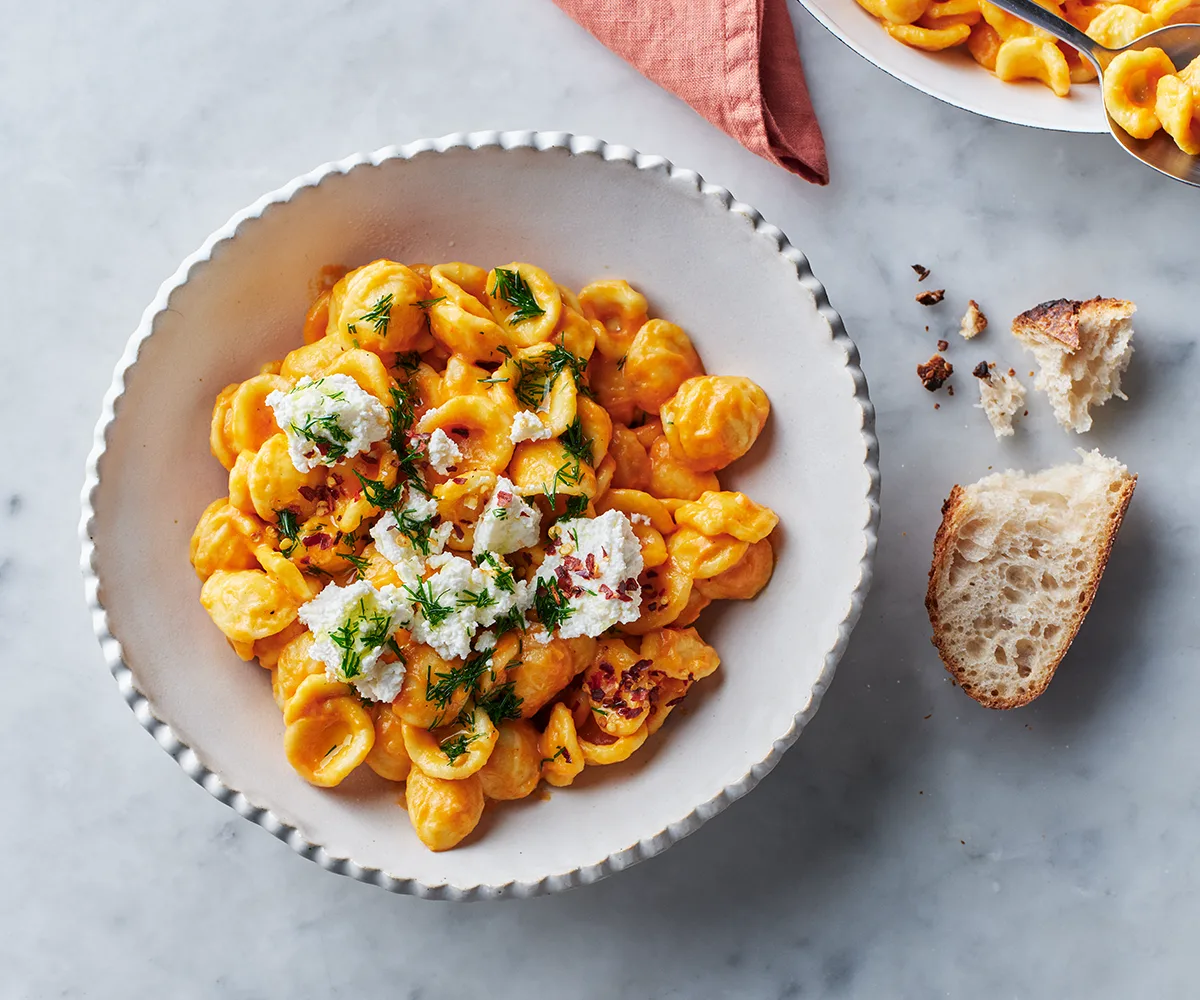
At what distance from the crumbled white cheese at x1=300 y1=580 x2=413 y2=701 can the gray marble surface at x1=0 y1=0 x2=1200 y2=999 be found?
922mm

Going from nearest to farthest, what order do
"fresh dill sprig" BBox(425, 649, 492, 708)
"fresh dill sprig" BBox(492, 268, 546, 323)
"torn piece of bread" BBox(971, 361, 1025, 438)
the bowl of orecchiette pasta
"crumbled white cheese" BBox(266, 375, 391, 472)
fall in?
"crumbled white cheese" BBox(266, 375, 391, 472), "fresh dill sprig" BBox(425, 649, 492, 708), "fresh dill sprig" BBox(492, 268, 546, 323), the bowl of orecchiette pasta, "torn piece of bread" BBox(971, 361, 1025, 438)

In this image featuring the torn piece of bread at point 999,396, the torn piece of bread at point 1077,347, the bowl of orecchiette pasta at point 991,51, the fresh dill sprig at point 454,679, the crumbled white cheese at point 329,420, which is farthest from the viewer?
the torn piece of bread at point 999,396

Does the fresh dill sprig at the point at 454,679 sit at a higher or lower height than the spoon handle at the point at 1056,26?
lower

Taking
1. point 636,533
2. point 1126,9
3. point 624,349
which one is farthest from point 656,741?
point 1126,9

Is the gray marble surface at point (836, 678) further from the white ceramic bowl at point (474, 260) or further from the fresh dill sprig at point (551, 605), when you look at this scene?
the fresh dill sprig at point (551, 605)

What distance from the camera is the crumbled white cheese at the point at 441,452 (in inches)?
99.4

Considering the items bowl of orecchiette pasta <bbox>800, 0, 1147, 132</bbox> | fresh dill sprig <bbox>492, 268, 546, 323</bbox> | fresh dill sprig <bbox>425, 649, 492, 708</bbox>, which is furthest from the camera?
bowl of orecchiette pasta <bbox>800, 0, 1147, 132</bbox>

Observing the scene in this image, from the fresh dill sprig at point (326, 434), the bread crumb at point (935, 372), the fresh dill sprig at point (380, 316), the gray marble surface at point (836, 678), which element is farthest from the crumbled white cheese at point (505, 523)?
the bread crumb at point (935, 372)

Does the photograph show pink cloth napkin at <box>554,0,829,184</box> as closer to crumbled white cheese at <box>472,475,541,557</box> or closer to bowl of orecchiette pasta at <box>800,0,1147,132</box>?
bowl of orecchiette pasta at <box>800,0,1147,132</box>

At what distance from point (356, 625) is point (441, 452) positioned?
0.45 meters

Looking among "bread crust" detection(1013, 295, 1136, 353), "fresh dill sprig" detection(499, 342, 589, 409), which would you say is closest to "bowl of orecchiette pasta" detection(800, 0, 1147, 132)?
"bread crust" detection(1013, 295, 1136, 353)

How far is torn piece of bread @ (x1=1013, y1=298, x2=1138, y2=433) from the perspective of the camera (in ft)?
9.49

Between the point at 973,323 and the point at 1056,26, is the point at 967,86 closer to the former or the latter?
the point at 1056,26

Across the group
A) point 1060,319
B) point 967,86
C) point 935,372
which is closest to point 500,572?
point 935,372
